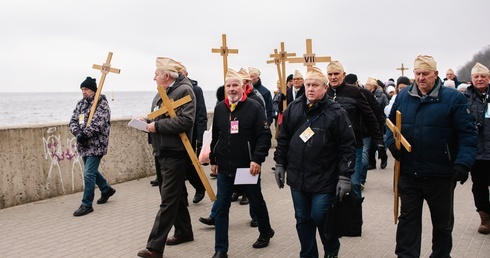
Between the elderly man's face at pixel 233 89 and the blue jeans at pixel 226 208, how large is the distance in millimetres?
809

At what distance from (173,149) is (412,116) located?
2353mm

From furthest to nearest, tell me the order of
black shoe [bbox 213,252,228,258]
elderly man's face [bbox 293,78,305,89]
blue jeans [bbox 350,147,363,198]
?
1. elderly man's face [bbox 293,78,305,89]
2. blue jeans [bbox 350,147,363,198]
3. black shoe [bbox 213,252,228,258]

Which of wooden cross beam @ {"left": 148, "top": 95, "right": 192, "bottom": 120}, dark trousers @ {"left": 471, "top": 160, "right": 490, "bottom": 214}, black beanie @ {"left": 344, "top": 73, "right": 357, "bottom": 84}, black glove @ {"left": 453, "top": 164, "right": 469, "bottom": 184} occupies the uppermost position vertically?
black beanie @ {"left": 344, "top": 73, "right": 357, "bottom": 84}

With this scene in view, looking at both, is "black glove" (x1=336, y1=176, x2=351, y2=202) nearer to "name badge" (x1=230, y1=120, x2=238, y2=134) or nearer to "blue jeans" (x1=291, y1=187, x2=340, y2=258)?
"blue jeans" (x1=291, y1=187, x2=340, y2=258)

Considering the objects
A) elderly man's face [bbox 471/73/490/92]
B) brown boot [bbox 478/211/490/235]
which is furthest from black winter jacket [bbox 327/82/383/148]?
brown boot [bbox 478/211/490/235]

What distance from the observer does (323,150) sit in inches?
167

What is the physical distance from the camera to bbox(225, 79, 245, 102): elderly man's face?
5133mm

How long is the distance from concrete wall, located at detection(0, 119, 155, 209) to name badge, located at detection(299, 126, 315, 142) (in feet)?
16.8

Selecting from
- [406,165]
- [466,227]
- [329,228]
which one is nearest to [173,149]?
[329,228]

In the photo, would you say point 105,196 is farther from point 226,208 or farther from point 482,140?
point 482,140

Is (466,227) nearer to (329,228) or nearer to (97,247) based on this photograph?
(329,228)

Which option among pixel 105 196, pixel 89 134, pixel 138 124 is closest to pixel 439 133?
pixel 138 124

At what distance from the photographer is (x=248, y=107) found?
525cm

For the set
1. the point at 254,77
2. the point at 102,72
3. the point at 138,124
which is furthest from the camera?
the point at 254,77
